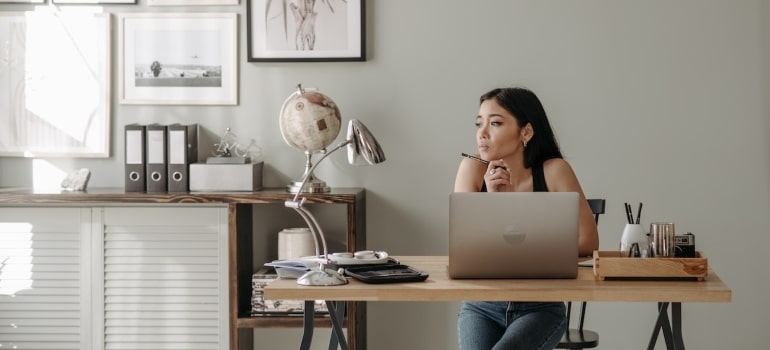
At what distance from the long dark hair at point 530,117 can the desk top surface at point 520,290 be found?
74 centimetres

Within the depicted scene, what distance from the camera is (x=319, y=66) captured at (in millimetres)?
4129

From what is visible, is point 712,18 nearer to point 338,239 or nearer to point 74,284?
point 338,239

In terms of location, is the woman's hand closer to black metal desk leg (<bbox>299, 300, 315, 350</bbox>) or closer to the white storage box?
black metal desk leg (<bbox>299, 300, 315, 350</bbox>)

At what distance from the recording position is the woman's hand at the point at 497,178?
2834 mm

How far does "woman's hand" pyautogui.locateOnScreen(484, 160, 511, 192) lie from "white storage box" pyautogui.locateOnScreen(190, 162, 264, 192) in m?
1.36

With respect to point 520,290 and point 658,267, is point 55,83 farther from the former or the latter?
point 658,267

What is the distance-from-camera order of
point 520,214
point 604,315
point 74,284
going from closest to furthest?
1. point 520,214
2. point 74,284
3. point 604,315

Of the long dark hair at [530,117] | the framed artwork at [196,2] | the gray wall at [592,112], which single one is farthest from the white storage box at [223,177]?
the long dark hair at [530,117]

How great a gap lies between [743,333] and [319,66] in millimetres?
2233

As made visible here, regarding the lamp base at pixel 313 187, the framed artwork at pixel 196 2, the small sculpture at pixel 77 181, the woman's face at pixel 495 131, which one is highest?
the framed artwork at pixel 196 2

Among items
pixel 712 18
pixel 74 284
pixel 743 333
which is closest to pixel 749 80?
pixel 712 18

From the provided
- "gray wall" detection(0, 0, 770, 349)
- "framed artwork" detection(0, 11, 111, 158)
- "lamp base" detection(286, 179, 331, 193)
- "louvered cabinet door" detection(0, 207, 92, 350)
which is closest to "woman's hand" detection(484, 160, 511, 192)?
"lamp base" detection(286, 179, 331, 193)

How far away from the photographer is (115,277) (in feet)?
12.6

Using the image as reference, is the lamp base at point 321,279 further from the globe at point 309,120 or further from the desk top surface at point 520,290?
the globe at point 309,120
